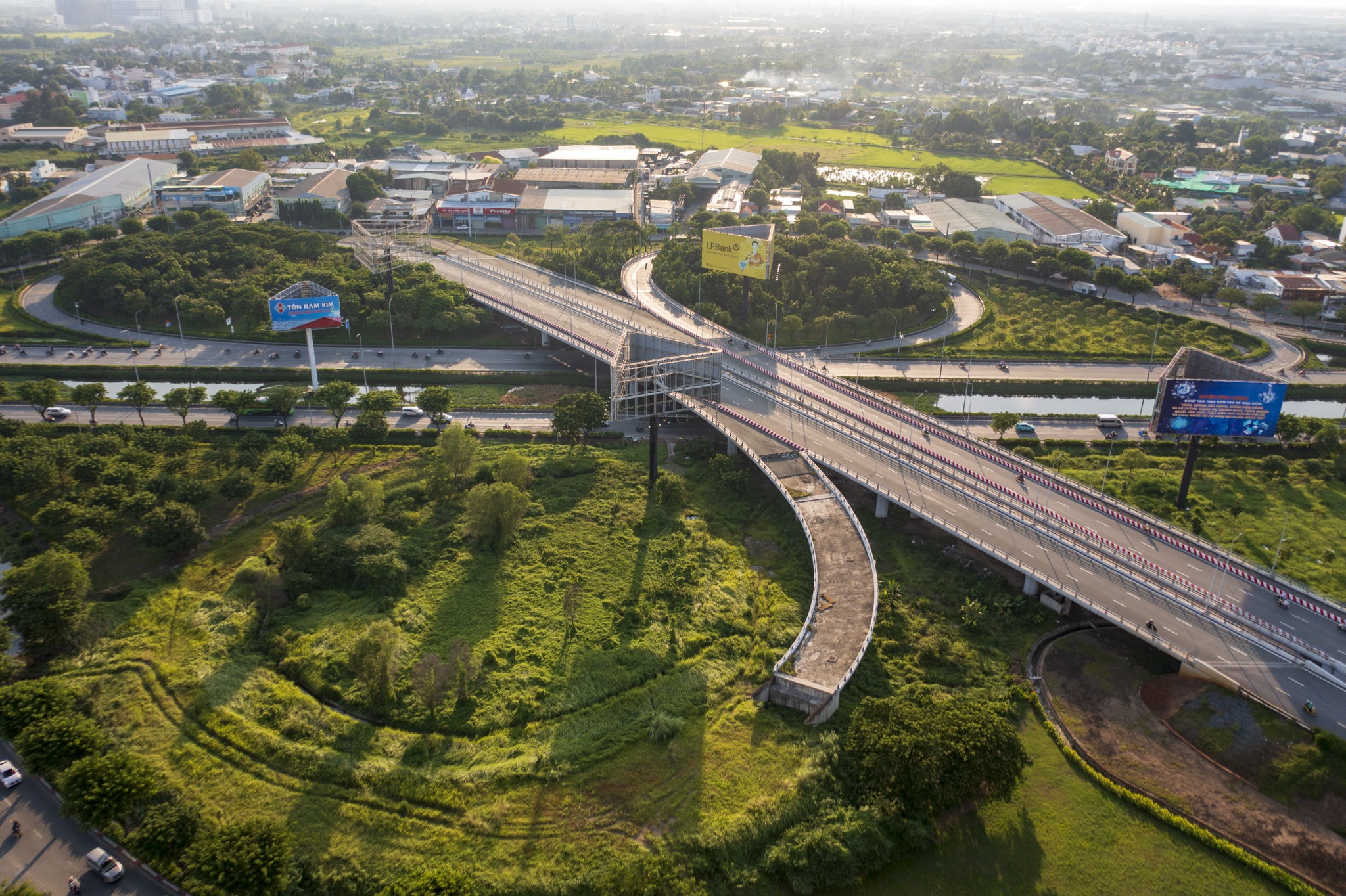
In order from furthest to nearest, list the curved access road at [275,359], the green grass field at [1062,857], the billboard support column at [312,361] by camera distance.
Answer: the curved access road at [275,359] < the billboard support column at [312,361] < the green grass field at [1062,857]

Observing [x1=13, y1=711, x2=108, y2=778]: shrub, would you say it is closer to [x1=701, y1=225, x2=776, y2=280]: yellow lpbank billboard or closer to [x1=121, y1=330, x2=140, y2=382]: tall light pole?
[x1=121, y1=330, x2=140, y2=382]: tall light pole

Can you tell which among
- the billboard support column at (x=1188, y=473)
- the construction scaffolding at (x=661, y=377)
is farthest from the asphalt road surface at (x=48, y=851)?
the billboard support column at (x=1188, y=473)

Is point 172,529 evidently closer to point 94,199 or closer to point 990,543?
point 990,543

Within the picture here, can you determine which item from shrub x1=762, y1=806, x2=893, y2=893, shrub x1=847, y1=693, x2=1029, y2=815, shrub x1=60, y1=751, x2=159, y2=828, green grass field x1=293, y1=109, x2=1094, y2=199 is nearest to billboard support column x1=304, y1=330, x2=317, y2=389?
shrub x1=60, y1=751, x2=159, y2=828

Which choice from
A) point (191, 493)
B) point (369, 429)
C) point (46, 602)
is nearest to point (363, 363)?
point (369, 429)

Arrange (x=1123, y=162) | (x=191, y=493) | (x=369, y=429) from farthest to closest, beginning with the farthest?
(x=1123, y=162), (x=369, y=429), (x=191, y=493)

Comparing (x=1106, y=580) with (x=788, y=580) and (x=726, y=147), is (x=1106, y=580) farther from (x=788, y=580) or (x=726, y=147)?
(x=726, y=147)

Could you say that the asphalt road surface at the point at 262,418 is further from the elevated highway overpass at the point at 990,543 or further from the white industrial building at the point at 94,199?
→ the white industrial building at the point at 94,199
